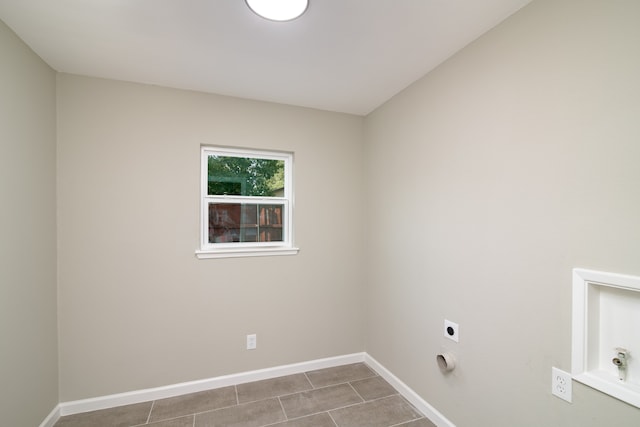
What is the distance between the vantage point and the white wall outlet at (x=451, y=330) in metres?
1.93

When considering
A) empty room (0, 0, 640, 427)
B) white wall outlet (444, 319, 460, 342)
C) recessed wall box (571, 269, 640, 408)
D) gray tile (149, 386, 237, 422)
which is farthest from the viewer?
gray tile (149, 386, 237, 422)

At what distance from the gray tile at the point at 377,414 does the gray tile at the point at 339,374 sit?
1.25ft

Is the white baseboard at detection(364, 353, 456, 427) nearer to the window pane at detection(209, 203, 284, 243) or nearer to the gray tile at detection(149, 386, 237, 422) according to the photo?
the gray tile at detection(149, 386, 237, 422)

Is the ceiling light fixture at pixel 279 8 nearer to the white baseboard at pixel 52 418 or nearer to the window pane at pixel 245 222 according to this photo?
the window pane at pixel 245 222

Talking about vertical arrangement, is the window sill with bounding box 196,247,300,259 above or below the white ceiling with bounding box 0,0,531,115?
below

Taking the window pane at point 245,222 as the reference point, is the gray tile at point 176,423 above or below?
below

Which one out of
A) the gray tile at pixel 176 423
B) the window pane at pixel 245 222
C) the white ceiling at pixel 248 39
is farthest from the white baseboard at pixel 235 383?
the white ceiling at pixel 248 39

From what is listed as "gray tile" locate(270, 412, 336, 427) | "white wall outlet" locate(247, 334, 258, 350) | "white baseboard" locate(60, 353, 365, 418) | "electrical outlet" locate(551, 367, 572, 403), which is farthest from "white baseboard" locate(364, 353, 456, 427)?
"white wall outlet" locate(247, 334, 258, 350)

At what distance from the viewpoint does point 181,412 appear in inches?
86.7

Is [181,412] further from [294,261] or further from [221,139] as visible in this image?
[221,139]

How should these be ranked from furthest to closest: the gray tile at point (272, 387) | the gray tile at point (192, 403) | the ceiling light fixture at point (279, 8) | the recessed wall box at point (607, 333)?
the gray tile at point (272, 387) < the gray tile at point (192, 403) < the ceiling light fixture at point (279, 8) < the recessed wall box at point (607, 333)

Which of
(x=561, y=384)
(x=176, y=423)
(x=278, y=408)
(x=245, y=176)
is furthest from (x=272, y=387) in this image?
(x=561, y=384)

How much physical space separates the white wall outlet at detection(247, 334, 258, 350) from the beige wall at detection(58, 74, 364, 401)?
44 mm

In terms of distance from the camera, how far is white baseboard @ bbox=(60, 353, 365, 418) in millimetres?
2199
